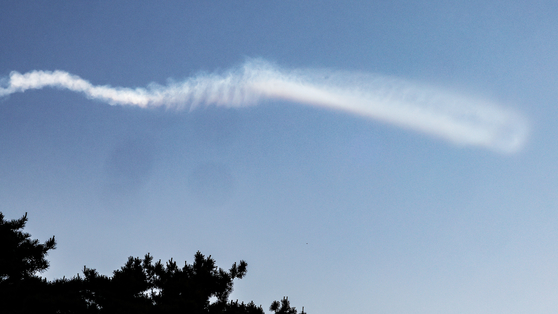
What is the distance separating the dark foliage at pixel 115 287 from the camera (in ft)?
74.0

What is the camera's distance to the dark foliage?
2255 centimetres

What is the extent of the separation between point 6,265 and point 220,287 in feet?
46.6

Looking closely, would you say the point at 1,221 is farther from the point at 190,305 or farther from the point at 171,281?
the point at 190,305

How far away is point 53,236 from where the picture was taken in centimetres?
2758

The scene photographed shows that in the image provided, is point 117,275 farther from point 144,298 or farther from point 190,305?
point 190,305

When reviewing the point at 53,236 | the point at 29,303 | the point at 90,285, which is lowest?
the point at 29,303

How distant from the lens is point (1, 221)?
26422 millimetres

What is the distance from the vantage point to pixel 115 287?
24969mm

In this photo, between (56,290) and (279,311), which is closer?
(56,290)

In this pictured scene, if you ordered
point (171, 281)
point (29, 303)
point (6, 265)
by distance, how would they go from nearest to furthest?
point (29, 303), point (6, 265), point (171, 281)

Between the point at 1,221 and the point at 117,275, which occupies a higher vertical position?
the point at 1,221

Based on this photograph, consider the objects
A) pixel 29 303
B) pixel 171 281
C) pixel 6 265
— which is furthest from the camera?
pixel 171 281

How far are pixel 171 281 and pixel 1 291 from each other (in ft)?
33.3

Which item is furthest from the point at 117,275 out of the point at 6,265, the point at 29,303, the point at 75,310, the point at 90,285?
the point at 6,265
